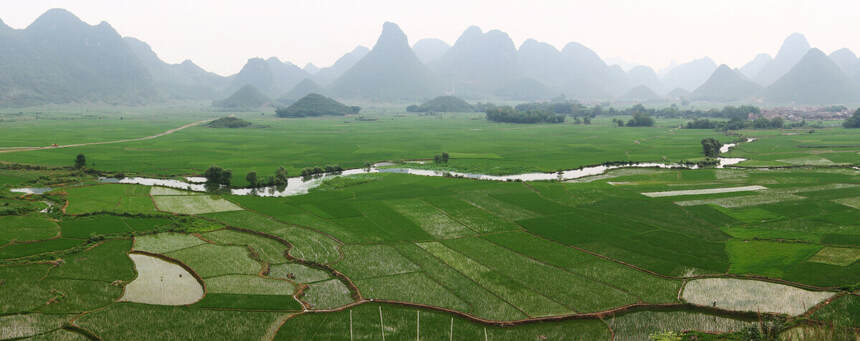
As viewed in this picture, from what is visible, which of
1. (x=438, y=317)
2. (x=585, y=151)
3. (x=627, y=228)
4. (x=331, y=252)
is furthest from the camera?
(x=585, y=151)

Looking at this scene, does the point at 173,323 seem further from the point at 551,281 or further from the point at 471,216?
the point at 471,216

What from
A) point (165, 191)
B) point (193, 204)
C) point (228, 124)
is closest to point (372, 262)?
point (193, 204)

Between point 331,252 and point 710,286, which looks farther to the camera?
point 331,252

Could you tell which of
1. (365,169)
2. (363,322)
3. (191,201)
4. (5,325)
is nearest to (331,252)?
(363,322)

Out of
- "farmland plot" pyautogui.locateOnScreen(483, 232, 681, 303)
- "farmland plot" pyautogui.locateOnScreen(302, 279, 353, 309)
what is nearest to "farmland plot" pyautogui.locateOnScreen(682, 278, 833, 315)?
"farmland plot" pyautogui.locateOnScreen(483, 232, 681, 303)

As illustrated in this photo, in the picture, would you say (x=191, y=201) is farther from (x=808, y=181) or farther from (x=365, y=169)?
(x=808, y=181)

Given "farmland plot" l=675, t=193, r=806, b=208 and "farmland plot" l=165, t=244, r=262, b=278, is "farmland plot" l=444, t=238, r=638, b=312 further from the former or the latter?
"farmland plot" l=675, t=193, r=806, b=208

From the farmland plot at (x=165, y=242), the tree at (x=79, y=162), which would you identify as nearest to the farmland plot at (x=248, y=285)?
the farmland plot at (x=165, y=242)
